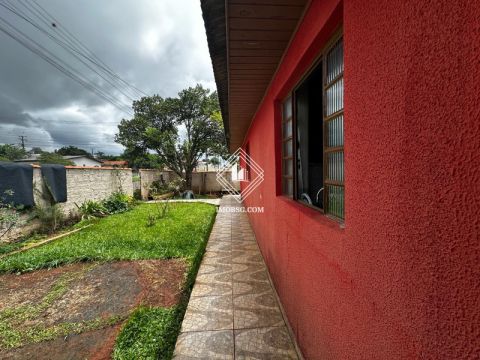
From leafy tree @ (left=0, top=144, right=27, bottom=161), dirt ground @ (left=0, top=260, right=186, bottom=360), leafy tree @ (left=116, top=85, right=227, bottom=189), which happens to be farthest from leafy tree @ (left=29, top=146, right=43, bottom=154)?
dirt ground @ (left=0, top=260, right=186, bottom=360)

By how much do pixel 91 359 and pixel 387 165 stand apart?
2.97 metres

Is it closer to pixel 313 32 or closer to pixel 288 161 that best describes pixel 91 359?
pixel 288 161

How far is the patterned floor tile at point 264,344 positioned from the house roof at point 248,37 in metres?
2.91

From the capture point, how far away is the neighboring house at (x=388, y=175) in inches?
24.3

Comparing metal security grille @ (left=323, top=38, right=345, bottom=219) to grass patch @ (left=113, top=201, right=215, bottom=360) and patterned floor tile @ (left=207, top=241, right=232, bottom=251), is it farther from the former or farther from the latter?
patterned floor tile @ (left=207, top=241, right=232, bottom=251)

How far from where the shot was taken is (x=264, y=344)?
2377mm

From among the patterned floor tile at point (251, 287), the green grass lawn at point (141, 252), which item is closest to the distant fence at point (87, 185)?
the green grass lawn at point (141, 252)

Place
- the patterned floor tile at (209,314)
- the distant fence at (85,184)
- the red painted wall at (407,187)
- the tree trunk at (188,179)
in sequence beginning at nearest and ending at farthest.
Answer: the red painted wall at (407,187) → the patterned floor tile at (209,314) → the distant fence at (85,184) → the tree trunk at (188,179)

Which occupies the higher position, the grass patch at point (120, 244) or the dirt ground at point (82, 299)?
the grass patch at point (120, 244)

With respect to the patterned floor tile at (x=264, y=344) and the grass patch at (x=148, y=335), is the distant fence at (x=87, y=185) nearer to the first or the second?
the grass patch at (x=148, y=335)

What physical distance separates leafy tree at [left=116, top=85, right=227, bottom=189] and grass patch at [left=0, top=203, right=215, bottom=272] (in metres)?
12.1

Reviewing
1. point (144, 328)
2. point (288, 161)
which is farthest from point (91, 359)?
point (288, 161)

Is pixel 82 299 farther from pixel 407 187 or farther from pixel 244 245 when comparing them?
pixel 407 187

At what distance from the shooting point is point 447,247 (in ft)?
2.15
